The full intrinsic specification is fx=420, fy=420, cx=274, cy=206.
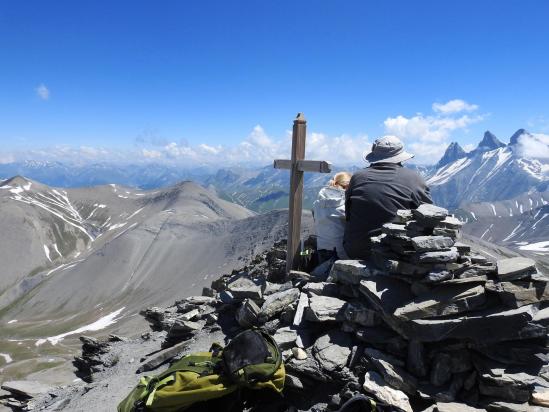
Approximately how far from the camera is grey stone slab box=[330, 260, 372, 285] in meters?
8.46

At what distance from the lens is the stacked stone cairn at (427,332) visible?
6605 millimetres

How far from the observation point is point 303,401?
754cm

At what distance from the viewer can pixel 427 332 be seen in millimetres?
6863

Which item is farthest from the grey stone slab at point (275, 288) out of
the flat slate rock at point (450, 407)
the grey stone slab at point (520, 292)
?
the grey stone slab at point (520, 292)

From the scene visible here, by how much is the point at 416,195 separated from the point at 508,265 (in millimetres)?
2616

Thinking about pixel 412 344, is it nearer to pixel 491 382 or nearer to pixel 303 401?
pixel 491 382

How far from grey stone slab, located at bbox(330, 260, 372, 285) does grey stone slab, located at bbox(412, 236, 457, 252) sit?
1.38 m

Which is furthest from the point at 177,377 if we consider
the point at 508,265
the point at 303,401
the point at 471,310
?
the point at 508,265

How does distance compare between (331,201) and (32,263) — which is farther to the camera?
(32,263)

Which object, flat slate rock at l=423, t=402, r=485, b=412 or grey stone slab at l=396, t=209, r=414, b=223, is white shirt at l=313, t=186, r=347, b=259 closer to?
grey stone slab at l=396, t=209, r=414, b=223

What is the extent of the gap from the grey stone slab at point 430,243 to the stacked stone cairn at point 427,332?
0.02 metres

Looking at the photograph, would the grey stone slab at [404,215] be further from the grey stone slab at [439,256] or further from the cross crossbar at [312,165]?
the cross crossbar at [312,165]

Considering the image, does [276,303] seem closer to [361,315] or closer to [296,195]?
[361,315]

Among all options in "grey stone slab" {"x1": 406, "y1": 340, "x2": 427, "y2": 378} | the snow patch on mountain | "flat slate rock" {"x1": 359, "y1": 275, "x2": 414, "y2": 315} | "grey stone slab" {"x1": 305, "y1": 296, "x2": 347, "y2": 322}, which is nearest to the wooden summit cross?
"grey stone slab" {"x1": 305, "y1": 296, "x2": 347, "y2": 322}
